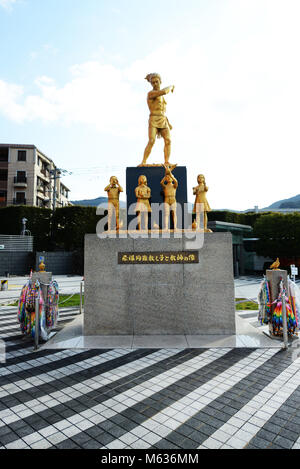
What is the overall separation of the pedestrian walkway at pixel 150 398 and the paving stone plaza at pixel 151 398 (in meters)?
0.01

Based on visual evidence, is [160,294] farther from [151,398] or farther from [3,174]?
[3,174]

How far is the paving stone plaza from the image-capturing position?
10.8ft

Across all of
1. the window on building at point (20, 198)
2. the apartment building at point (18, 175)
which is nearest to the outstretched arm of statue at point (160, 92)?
the apartment building at point (18, 175)

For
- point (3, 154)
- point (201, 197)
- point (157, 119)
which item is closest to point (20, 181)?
point (3, 154)

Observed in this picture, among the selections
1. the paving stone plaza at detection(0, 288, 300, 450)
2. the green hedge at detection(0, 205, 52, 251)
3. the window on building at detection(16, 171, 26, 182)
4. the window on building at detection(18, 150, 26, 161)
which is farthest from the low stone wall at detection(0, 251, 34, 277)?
the paving stone plaza at detection(0, 288, 300, 450)

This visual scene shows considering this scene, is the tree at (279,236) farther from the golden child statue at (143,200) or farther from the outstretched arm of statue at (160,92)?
the golden child statue at (143,200)

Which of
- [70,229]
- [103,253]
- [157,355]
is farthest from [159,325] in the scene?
[70,229]

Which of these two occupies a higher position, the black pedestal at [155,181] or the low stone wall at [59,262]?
the black pedestal at [155,181]

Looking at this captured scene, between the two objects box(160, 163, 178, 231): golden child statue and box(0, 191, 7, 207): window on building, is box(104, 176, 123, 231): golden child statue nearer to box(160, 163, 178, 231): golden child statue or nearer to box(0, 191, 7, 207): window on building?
box(160, 163, 178, 231): golden child statue

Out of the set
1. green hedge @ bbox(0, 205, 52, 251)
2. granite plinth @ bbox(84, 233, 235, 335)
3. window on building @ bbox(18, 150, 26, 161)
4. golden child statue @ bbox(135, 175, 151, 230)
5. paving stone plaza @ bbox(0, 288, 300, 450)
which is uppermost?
window on building @ bbox(18, 150, 26, 161)

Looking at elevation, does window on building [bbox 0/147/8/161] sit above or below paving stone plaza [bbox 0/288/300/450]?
above

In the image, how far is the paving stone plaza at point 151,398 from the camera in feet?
10.8

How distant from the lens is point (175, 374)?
197 inches

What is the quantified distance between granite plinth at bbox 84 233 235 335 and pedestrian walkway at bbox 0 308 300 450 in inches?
40.2
